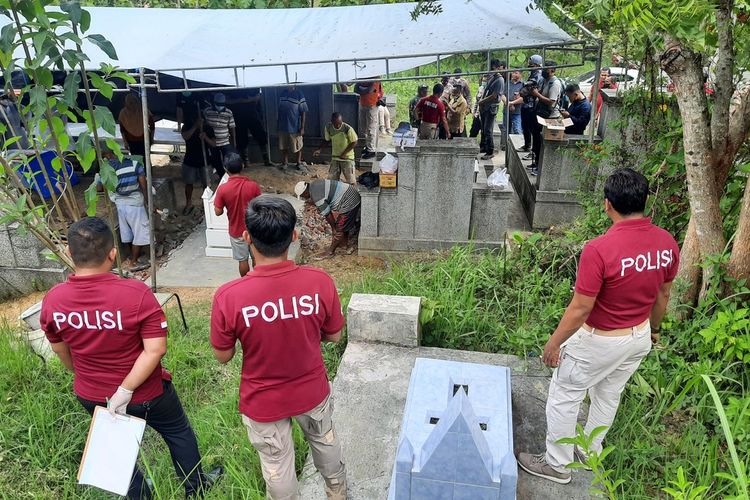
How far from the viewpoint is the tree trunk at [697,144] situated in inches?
131

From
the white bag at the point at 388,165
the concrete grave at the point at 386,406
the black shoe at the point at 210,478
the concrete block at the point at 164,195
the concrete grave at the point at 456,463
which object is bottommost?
the concrete block at the point at 164,195

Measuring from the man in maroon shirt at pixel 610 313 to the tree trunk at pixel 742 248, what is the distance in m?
0.93

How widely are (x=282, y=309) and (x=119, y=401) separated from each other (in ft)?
3.18

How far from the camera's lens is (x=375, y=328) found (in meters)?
3.96

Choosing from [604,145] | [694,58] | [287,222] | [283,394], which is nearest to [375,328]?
[283,394]

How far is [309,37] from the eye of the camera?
7160mm

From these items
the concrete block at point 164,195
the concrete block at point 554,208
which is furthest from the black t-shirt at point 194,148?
the concrete block at point 554,208

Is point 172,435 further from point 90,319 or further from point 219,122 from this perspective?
point 219,122

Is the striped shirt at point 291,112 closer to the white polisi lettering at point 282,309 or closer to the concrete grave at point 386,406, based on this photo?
the concrete grave at point 386,406

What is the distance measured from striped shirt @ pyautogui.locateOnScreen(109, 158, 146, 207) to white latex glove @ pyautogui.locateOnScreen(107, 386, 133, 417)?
4483 millimetres

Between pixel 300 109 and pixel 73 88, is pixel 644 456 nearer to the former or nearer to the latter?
pixel 73 88

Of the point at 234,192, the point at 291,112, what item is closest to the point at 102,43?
the point at 234,192

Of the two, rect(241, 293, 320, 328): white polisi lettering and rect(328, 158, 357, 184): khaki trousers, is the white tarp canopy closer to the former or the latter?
rect(328, 158, 357, 184): khaki trousers

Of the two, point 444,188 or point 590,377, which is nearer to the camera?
point 590,377
